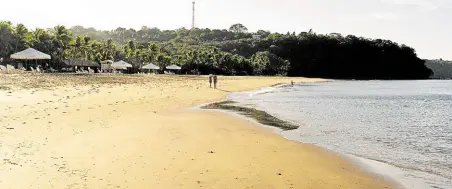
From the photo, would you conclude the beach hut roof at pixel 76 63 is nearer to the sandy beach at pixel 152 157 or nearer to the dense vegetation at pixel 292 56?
the dense vegetation at pixel 292 56

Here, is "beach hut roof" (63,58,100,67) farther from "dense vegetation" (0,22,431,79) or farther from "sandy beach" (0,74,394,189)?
"sandy beach" (0,74,394,189)

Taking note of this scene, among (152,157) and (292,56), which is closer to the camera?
(152,157)

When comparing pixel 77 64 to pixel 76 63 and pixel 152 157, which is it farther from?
pixel 152 157

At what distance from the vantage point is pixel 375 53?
521 ft

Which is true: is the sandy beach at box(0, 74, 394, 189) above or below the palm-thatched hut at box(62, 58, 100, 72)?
below

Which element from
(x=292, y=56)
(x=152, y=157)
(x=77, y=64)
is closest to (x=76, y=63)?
(x=77, y=64)

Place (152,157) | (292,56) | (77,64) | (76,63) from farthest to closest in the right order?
(292,56)
(77,64)
(76,63)
(152,157)

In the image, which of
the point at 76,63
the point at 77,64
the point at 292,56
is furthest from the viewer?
the point at 292,56

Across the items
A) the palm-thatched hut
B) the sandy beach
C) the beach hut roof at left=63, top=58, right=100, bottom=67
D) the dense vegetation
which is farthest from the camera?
the dense vegetation

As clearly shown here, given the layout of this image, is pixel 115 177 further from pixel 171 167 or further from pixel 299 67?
pixel 299 67

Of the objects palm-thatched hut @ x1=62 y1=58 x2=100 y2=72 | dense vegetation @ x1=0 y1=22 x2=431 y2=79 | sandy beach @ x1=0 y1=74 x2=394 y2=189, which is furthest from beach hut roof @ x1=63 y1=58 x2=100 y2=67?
sandy beach @ x1=0 y1=74 x2=394 y2=189

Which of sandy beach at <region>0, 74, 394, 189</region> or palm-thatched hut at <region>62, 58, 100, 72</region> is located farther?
palm-thatched hut at <region>62, 58, 100, 72</region>

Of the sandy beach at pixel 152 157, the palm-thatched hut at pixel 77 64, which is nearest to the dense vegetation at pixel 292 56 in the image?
the palm-thatched hut at pixel 77 64

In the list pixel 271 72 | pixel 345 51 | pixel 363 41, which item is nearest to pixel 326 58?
pixel 345 51
